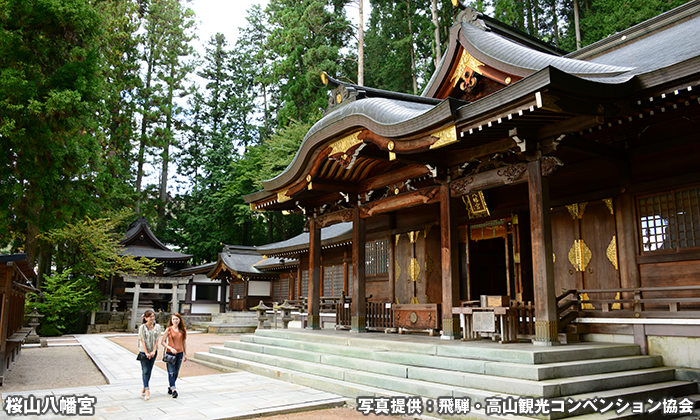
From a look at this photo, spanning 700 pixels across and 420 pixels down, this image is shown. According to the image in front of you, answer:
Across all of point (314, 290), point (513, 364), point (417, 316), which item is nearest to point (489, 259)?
point (417, 316)

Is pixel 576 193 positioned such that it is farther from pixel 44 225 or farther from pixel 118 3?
pixel 118 3

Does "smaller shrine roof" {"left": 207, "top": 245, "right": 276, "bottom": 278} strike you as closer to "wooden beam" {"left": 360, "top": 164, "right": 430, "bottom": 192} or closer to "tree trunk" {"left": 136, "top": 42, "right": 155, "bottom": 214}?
"tree trunk" {"left": 136, "top": 42, "right": 155, "bottom": 214}

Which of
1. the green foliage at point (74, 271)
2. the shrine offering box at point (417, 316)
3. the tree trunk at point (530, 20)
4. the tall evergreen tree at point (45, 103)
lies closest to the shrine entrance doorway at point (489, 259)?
the shrine offering box at point (417, 316)

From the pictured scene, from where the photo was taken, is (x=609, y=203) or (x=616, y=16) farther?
(x=616, y=16)

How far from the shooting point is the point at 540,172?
7344 millimetres

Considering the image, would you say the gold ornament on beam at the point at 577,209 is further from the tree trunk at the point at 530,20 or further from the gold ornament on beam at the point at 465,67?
the tree trunk at the point at 530,20

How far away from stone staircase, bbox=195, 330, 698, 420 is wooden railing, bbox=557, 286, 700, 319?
623 millimetres

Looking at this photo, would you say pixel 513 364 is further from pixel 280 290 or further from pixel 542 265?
pixel 280 290

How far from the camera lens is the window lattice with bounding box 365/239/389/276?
13445 mm

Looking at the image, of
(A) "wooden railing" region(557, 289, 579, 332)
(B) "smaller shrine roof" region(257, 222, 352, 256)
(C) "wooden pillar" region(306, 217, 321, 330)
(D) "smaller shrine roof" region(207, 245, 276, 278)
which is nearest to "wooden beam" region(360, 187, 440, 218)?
(C) "wooden pillar" region(306, 217, 321, 330)

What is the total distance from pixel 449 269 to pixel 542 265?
6.15 feet

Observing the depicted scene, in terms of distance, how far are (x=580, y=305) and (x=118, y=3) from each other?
34.4 m

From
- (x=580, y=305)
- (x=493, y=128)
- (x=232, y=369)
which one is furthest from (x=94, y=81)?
(x=580, y=305)

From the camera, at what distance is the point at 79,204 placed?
1839 centimetres
